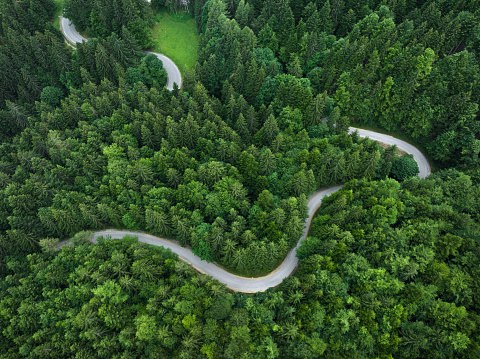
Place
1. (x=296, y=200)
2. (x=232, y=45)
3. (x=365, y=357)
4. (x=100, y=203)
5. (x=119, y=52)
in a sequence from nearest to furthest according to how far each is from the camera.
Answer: (x=365, y=357)
(x=296, y=200)
(x=100, y=203)
(x=232, y=45)
(x=119, y=52)

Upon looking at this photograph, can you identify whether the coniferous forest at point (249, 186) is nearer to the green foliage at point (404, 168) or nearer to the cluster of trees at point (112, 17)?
the green foliage at point (404, 168)

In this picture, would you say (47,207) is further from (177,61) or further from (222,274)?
(177,61)

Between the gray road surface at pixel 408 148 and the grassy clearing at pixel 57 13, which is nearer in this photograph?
the gray road surface at pixel 408 148

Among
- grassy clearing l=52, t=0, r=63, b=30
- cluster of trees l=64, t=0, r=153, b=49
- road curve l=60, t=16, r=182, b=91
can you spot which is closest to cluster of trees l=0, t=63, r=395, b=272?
road curve l=60, t=16, r=182, b=91

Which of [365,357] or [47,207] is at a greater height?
[47,207]

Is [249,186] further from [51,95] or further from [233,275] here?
[51,95]

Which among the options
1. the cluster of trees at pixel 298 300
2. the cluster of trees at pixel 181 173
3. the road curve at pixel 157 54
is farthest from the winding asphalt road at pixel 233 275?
the road curve at pixel 157 54

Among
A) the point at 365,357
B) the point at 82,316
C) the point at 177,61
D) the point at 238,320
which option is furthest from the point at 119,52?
the point at 365,357
